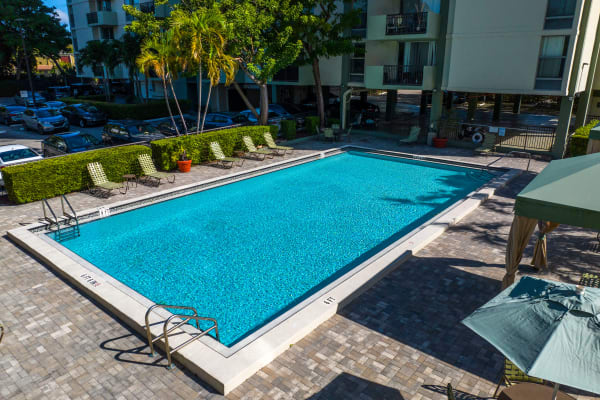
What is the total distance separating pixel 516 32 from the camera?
2003 cm

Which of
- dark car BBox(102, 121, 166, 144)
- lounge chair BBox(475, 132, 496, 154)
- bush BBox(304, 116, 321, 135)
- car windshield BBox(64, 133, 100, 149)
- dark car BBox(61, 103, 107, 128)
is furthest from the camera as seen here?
dark car BBox(61, 103, 107, 128)

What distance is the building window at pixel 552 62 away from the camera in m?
19.3

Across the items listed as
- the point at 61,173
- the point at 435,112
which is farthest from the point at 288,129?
the point at 61,173

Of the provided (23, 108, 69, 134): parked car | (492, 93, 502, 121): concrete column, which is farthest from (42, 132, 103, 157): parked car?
(492, 93, 502, 121): concrete column

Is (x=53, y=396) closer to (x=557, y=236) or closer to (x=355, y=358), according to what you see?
(x=355, y=358)

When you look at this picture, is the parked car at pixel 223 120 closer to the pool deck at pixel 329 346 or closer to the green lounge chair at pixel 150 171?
the green lounge chair at pixel 150 171

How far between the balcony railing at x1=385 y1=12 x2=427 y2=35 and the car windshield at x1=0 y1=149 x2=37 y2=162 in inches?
766

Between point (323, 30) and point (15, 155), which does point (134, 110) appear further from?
point (15, 155)

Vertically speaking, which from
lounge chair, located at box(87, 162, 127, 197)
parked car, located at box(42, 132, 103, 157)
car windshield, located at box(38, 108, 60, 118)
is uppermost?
car windshield, located at box(38, 108, 60, 118)

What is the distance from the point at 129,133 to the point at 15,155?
21.8 feet

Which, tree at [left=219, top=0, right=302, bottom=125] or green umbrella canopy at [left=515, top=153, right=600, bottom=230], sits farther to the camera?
tree at [left=219, top=0, right=302, bottom=125]

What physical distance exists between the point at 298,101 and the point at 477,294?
3051cm

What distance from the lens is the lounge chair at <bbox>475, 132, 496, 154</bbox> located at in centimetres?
2164

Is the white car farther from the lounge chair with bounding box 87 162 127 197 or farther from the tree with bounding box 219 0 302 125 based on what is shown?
the tree with bounding box 219 0 302 125
